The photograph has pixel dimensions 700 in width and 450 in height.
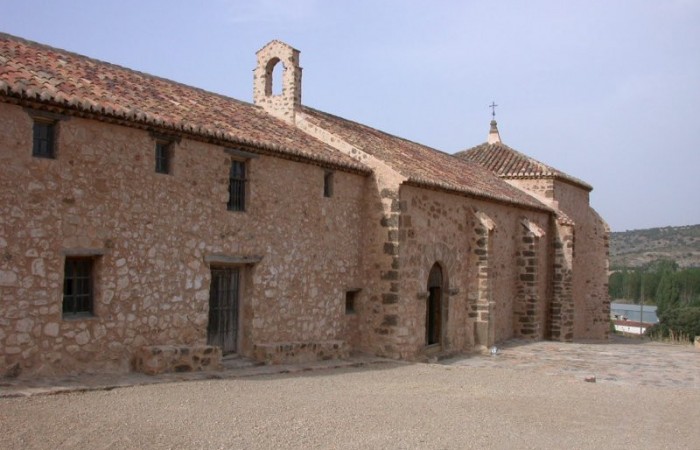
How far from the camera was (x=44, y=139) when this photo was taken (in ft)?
31.1

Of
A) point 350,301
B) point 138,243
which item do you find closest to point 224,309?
point 138,243

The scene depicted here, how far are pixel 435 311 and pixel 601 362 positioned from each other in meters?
4.14

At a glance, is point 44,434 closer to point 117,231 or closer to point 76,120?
point 117,231

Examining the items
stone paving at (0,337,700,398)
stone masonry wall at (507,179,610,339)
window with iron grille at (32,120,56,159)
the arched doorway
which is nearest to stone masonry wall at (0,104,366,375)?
window with iron grille at (32,120,56,159)

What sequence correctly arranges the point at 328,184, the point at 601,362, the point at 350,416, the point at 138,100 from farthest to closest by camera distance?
the point at 601,362, the point at 328,184, the point at 138,100, the point at 350,416

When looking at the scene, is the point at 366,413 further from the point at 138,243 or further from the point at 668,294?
the point at 668,294

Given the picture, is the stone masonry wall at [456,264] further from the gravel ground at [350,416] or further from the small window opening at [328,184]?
the gravel ground at [350,416]

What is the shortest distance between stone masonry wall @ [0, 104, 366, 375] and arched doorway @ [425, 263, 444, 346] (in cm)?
376

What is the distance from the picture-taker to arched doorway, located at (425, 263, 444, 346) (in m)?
17.1

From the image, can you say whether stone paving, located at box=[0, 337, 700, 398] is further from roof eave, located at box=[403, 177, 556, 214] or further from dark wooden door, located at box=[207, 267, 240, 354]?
roof eave, located at box=[403, 177, 556, 214]

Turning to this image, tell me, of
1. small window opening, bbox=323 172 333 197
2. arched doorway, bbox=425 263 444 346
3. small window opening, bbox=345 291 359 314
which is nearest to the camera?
small window opening, bbox=323 172 333 197

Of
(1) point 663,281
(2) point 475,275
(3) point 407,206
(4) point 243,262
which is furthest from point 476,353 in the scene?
(1) point 663,281

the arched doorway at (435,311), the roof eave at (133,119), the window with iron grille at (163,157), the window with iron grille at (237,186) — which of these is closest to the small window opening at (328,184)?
the roof eave at (133,119)

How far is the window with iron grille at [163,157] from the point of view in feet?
36.2
